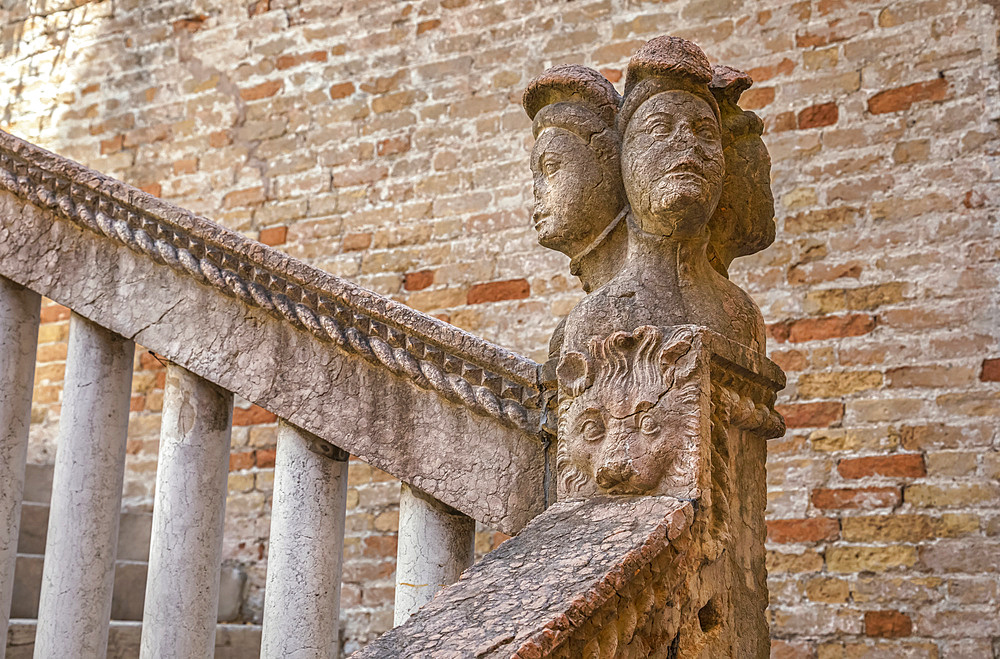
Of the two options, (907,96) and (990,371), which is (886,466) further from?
(907,96)

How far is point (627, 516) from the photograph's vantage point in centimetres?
149

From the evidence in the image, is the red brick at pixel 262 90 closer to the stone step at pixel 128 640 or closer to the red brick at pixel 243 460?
the red brick at pixel 243 460

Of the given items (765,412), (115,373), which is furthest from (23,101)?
(765,412)

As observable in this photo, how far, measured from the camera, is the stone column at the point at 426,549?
1746mm

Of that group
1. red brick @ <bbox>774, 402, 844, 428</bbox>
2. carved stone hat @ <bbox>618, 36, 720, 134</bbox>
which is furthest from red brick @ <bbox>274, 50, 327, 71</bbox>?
carved stone hat @ <bbox>618, 36, 720, 134</bbox>

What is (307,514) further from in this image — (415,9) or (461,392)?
(415,9)

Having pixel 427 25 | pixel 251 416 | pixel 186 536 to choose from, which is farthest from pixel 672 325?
pixel 427 25

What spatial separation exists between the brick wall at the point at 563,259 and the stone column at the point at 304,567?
2.38 m

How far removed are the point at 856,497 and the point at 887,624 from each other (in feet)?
1.43

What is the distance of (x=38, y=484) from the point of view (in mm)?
3680

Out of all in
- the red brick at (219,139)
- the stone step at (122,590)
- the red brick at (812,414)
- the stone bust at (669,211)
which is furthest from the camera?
the red brick at (219,139)

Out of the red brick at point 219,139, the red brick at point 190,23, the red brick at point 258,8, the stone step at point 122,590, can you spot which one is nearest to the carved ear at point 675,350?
the stone step at point 122,590

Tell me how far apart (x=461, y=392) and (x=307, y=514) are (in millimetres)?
329

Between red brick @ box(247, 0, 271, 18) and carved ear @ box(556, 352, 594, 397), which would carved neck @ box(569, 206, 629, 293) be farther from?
red brick @ box(247, 0, 271, 18)
